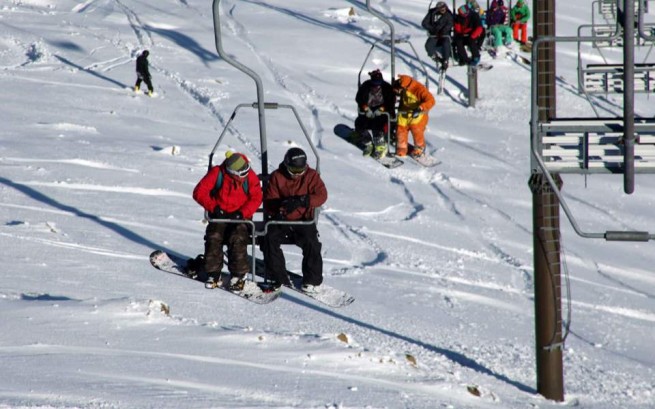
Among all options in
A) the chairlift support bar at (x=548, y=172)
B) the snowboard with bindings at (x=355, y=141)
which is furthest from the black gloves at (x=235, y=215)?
the snowboard with bindings at (x=355, y=141)

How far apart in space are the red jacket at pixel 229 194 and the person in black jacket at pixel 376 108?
18.6ft

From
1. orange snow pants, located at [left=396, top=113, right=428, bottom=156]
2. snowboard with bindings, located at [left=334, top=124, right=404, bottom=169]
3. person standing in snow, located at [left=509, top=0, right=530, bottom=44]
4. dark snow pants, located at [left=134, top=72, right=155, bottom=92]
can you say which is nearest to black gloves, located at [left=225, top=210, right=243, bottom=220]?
snowboard with bindings, located at [left=334, top=124, right=404, bottom=169]

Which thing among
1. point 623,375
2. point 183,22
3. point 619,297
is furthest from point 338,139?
point 183,22

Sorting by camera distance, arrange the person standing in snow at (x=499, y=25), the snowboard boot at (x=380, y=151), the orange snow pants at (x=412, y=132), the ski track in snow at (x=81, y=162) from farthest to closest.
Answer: the person standing in snow at (x=499, y=25) → the snowboard boot at (x=380, y=151) → the orange snow pants at (x=412, y=132) → the ski track in snow at (x=81, y=162)

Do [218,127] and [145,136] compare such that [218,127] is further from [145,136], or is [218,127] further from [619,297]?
[619,297]

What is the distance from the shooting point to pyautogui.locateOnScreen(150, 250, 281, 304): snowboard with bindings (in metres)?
8.81

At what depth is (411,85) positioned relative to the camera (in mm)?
14805

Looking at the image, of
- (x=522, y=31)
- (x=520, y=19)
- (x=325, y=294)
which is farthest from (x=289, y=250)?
(x=522, y=31)

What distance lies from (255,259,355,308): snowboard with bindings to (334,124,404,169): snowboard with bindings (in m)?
5.83

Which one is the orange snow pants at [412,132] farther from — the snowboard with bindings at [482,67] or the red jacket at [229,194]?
the red jacket at [229,194]

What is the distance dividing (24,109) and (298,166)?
9.29m

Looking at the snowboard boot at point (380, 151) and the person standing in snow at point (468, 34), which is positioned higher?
the person standing in snow at point (468, 34)

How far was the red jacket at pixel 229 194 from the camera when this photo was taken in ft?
28.4

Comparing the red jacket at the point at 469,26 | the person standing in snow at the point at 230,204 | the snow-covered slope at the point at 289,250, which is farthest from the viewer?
the red jacket at the point at 469,26
